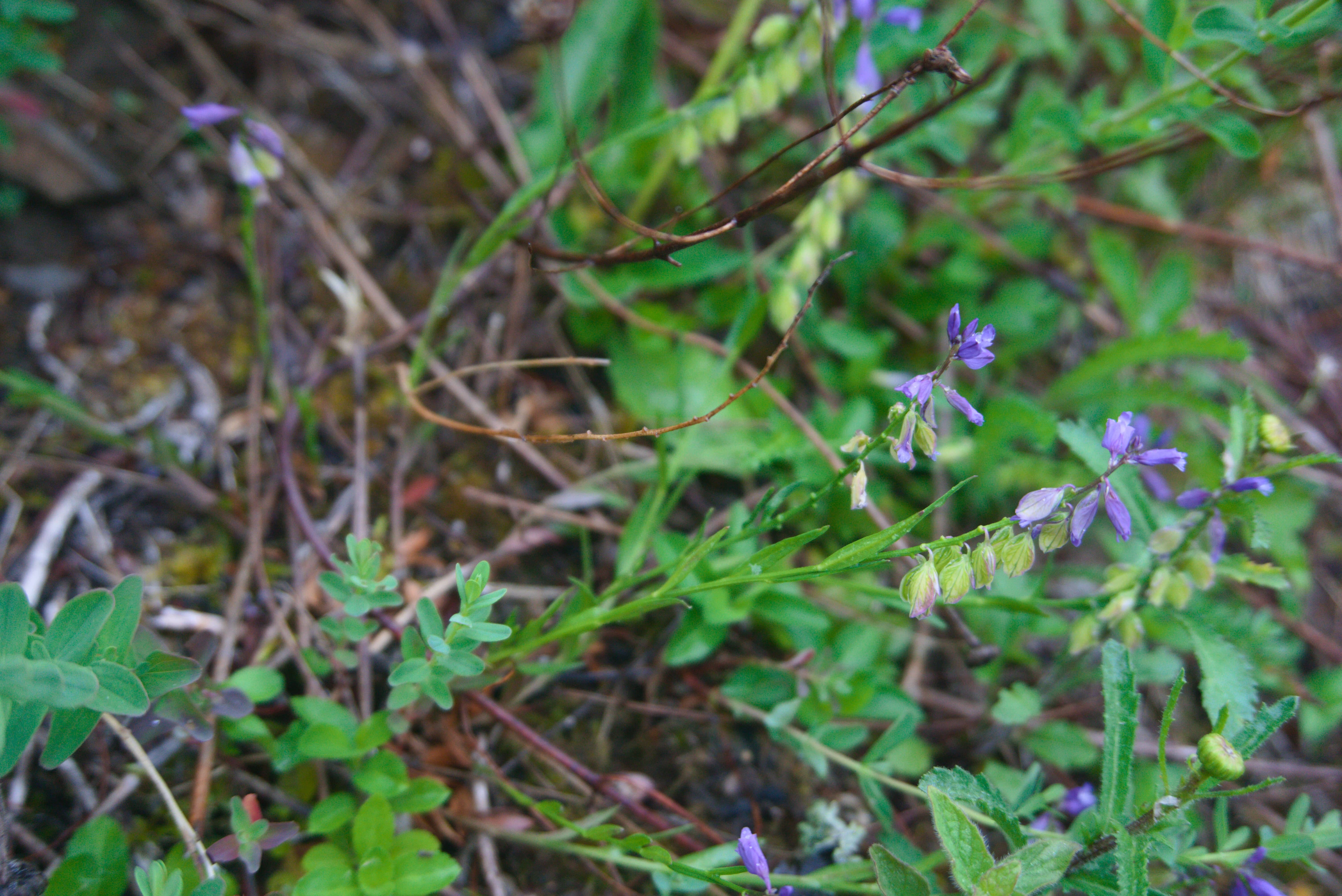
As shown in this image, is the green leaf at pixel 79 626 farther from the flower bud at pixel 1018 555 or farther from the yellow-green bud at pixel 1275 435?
the yellow-green bud at pixel 1275 435

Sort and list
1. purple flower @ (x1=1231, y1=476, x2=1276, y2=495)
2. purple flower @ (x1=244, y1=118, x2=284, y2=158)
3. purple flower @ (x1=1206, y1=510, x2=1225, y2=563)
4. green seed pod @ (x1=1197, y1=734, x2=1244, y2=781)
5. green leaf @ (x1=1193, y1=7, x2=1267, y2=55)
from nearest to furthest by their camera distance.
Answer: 1. green seed pod @ (x1=1197, y1=734, x2=1244, y2=781)
2. purple flower @ (x1=1231, y1=476, x2=1276, y2=495)
3. purple flower @ (x1=1206, y1=510, x2=1225, y2=563)
4. green leaf @ (x1=1193, y1=7, x2=1267, y2=55)
5. purple flower @ (x1=244, y1=118, x2=284, y2=158)

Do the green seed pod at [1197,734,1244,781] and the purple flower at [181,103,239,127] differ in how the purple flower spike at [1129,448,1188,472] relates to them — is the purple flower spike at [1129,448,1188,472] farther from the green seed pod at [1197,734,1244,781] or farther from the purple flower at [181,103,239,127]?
→ the purple flower at [181,103,239,127]

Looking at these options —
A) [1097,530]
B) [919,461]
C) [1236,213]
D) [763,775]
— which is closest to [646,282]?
[919,461]

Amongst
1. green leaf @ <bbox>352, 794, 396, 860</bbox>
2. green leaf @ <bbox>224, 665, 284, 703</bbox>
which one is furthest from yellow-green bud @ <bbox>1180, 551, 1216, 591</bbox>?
green leaf @ <bbox>224, 665, 284, 703</bbox>

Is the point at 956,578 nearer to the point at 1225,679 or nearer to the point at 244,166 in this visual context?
the point at 1225,679

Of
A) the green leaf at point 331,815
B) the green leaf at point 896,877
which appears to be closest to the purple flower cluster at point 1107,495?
the green leaf at point 896,877
